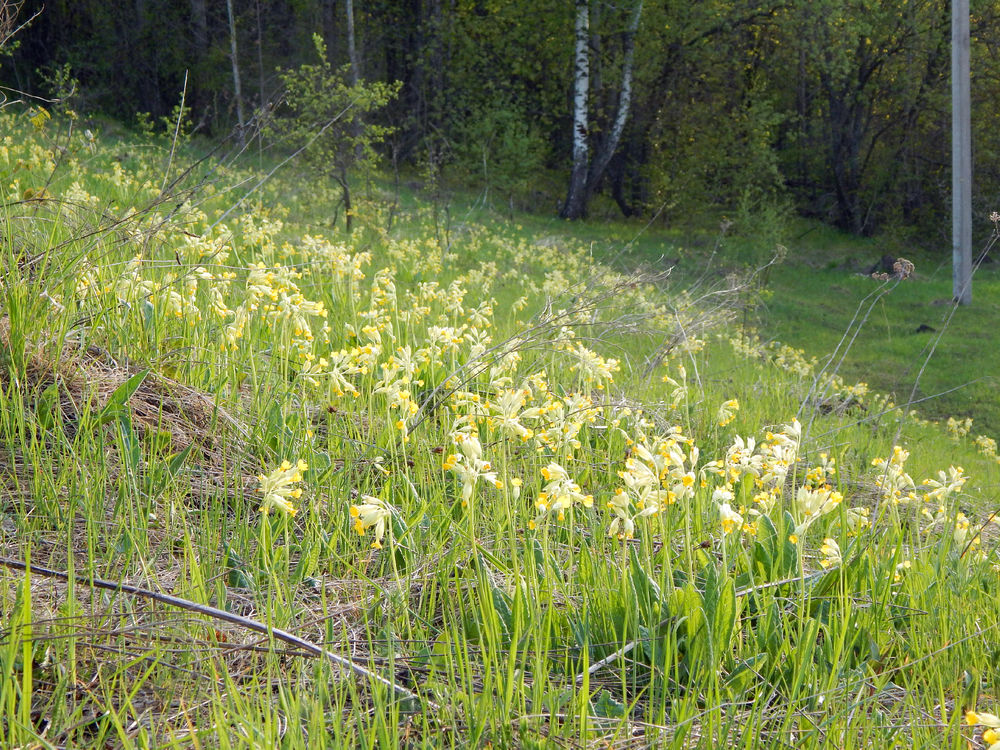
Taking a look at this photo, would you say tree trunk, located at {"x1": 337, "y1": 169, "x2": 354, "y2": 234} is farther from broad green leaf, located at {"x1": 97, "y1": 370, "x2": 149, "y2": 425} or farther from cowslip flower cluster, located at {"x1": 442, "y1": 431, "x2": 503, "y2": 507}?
cowslip flower cluster, located at {"x1": 442, "y1": 431, "x2": 503, "y2": 507}

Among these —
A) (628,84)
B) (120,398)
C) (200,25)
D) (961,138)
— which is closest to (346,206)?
(120,398)

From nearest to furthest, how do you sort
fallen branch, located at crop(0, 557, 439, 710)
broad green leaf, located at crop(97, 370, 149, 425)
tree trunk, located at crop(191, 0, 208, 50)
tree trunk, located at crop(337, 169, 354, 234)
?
fallen branch, located at crop(0, 557, 439, 710) → broad green leaf, located at crop(97, 370, 149, 425) → tree trunk, located at crop(337, 169, 354, 234) → tree trunk, located at crop(191, 0, 208, 50)

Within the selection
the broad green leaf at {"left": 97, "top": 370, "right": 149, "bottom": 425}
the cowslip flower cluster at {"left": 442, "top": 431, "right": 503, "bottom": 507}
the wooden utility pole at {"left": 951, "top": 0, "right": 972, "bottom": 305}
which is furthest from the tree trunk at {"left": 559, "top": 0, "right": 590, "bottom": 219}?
the cowslip flower cluster at {"left": 442, "top": 431, "right": 503, "bottom": 507}

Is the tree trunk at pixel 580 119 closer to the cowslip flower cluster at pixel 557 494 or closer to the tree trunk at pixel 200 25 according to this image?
the tree trunk at pixel 200 25

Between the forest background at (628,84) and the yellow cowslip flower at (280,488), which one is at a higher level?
the forest background at (628,84)

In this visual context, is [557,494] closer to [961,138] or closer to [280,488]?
[280,488]

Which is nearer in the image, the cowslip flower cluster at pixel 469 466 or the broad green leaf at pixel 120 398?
the cowslip flower cluster at pixel 469 466

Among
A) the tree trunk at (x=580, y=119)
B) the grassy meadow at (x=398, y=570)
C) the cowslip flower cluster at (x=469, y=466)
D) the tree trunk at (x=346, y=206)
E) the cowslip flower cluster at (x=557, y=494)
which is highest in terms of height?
the tree trunk at (x=580, y=119)

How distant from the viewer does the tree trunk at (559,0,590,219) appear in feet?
77.3

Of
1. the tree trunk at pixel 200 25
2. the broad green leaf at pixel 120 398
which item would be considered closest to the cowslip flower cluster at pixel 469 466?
the broad green leaf at pixel 120 398

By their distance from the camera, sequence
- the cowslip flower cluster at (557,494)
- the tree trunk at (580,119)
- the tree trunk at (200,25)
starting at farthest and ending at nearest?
the tree trunk at (200,25), the tree trunk at (580,119), the cowslip flower cluster at (557,494)

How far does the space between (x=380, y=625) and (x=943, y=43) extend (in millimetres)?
26917

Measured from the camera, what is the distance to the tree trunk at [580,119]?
23562mm

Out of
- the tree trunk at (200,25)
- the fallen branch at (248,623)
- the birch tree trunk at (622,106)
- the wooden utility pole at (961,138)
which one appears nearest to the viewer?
the fallen branch at (248,623)
